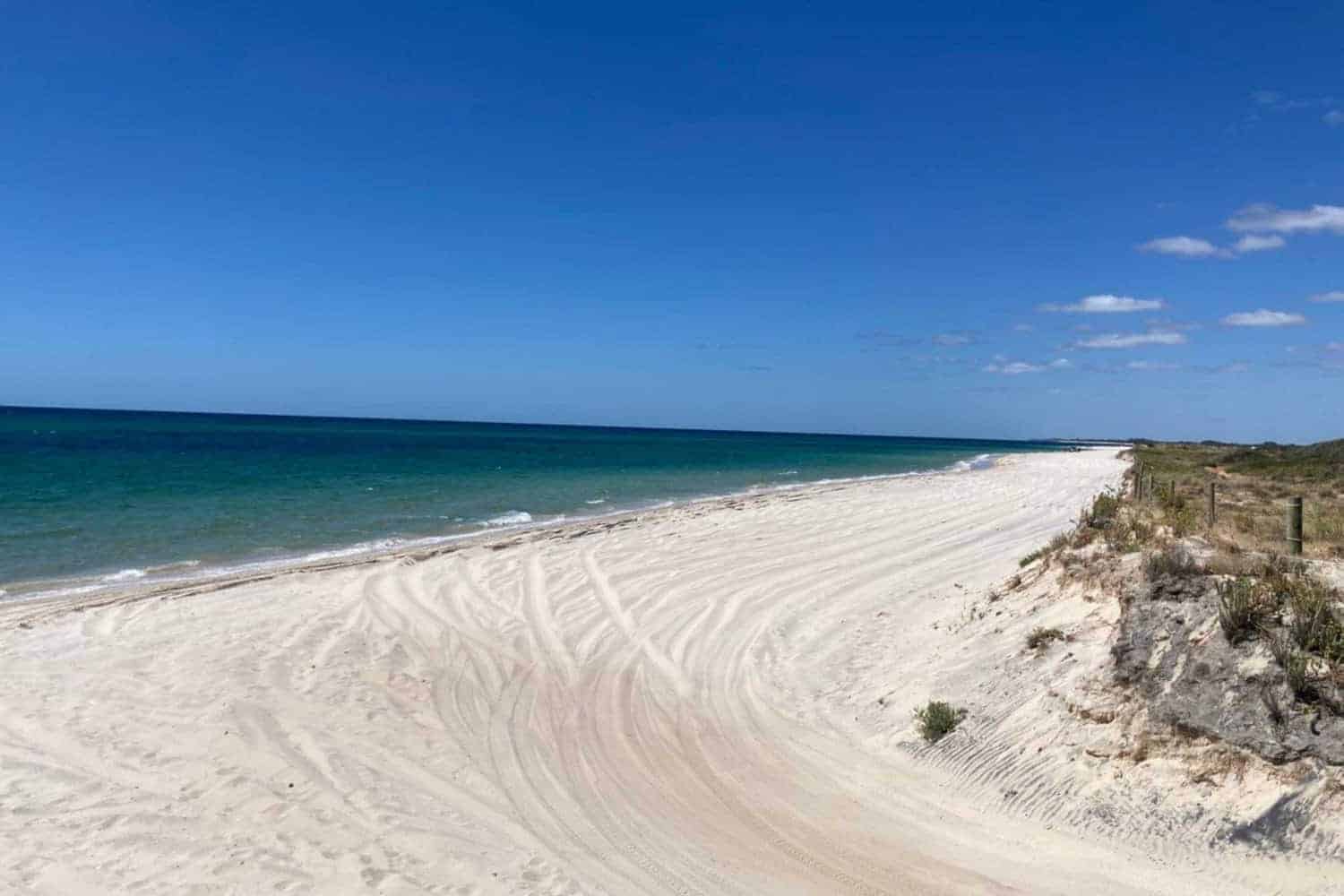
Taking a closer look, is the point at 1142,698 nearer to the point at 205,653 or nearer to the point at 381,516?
the point at 205,653

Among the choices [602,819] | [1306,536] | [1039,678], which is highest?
[1306,536]

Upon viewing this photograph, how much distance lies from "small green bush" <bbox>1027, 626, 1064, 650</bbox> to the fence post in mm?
3106

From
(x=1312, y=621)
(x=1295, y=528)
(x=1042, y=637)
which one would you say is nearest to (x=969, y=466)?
(x=1295, y=528)

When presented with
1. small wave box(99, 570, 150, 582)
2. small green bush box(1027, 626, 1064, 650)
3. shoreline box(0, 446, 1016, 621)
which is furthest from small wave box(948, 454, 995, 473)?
small wave box(99, 570, 150, 582)

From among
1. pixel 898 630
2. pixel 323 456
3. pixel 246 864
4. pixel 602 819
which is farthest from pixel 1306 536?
pixel 323 456

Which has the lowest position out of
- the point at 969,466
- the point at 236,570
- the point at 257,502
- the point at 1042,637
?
the point at 236,570

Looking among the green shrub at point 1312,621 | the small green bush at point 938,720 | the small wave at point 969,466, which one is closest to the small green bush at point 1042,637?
the small green bush at point 938,720

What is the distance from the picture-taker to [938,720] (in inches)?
297

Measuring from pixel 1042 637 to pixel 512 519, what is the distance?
60.8ft

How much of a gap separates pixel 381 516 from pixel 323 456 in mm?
37533

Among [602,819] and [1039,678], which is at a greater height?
[1039,678]

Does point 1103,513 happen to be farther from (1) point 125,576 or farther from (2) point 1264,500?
(1) point 125,576

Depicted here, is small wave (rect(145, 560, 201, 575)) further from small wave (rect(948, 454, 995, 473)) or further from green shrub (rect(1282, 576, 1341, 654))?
small wave (rect(948, 454, 995, 473))

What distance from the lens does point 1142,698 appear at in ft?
22.0
